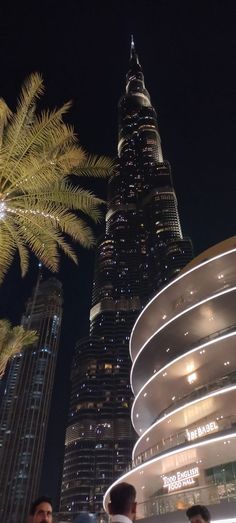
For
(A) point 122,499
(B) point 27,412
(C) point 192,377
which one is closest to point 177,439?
(C) point 192,377

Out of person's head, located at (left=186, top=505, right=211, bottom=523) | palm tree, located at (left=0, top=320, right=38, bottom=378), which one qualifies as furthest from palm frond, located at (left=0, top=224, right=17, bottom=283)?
person's head, located at (left=186, top=505, right=211, bottom=523)

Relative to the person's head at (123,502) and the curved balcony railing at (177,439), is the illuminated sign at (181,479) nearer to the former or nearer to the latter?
the curved balcony railing at (177,439)

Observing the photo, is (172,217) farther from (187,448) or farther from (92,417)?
(187,448)

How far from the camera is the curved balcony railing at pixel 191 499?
59.9ft

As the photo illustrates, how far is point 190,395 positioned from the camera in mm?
26312

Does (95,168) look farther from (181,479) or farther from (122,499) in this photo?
(181,479)

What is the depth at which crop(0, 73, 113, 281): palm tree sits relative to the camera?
486 inches

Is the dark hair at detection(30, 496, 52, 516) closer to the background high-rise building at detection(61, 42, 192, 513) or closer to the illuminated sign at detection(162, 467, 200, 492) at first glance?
the illuminated sign at detection(162, 467, 200, 492)

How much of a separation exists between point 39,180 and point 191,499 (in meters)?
16.6

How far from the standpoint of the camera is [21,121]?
1220cm

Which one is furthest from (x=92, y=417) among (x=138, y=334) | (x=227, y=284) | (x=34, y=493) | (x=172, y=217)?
(x=227, y=284)

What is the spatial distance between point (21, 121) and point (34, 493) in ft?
498

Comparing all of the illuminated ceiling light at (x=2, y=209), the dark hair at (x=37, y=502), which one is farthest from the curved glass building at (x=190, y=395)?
the dark hair at (x=37, y=502)

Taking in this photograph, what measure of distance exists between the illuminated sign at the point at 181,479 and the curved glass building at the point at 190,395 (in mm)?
11
